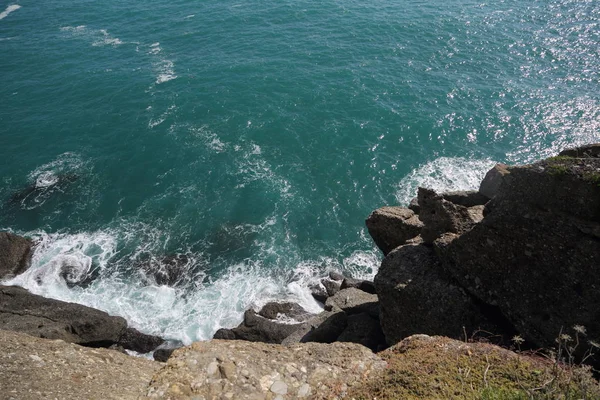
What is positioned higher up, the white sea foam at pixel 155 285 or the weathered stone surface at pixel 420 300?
the weathered stone surface at pixel 420 300

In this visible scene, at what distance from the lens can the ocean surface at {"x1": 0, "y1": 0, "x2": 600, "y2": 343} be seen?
37.6m

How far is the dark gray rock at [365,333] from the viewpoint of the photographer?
942 inches

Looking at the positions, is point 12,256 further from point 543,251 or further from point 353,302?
point 543,251

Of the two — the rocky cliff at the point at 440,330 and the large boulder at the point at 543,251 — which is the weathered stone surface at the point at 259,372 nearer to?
the rocky cliff at the point at 440,330

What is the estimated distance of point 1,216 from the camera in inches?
1657

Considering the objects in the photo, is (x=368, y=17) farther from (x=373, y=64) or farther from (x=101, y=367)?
(x=101, y=367)

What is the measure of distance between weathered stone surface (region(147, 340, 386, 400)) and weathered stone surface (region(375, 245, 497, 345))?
270 inches

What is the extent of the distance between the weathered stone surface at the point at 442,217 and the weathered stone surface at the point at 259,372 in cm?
1063

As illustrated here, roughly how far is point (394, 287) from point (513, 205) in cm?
707

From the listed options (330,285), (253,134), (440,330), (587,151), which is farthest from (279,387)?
(253,134)

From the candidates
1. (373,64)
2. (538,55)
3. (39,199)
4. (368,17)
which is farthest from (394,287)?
(368,17)

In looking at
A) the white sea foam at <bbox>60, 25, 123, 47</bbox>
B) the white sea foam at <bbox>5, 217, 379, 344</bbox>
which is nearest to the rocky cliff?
the white sea foam at <bbox>5, 217, 379, 344</bbox>

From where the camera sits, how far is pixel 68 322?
99.1 ft

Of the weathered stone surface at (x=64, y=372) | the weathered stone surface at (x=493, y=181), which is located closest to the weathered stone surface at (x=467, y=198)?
the weathered stone surface at (x=493, y=181)
